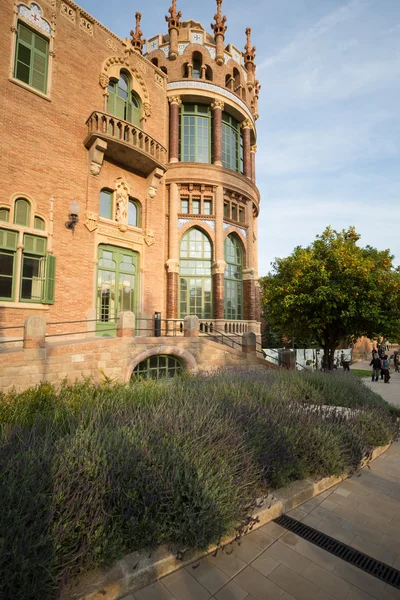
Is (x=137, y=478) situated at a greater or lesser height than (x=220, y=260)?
lesser

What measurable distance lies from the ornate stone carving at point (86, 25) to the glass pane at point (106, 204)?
628 centimetres

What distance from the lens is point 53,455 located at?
262cm

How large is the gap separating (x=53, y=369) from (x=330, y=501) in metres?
6.23

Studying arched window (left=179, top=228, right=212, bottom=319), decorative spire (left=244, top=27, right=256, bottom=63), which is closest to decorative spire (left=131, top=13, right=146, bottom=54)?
decorative spire (left=244, top=27, right=256, bottom=63)

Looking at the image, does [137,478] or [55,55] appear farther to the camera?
[55,55]

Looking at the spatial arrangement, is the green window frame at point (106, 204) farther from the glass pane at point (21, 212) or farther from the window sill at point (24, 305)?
the window sill at point (24, 305)

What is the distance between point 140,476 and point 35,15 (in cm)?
1493

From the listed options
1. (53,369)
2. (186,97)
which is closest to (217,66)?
(186,97)

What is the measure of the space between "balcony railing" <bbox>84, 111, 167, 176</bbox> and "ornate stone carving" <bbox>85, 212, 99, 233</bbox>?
105 inches

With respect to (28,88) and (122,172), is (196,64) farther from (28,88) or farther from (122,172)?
Result: (28,88)

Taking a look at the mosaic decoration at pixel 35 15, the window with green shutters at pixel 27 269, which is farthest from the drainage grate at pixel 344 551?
the mosaic decoration at pixel 35 15

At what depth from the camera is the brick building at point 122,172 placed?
9.77 m

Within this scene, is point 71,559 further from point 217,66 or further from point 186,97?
point 217,66

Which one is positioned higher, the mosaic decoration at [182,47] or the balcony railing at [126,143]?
the mosaic decoration at [182,47]
